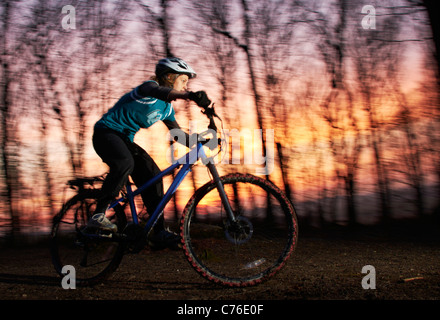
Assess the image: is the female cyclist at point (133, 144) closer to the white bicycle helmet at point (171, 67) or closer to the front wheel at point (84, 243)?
the white bicycle helmet at point (171, 67)

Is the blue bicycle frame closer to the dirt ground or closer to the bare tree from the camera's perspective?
the dirt ground

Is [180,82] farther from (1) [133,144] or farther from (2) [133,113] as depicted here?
(1) [133,144]

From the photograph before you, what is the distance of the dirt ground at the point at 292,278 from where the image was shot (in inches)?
113

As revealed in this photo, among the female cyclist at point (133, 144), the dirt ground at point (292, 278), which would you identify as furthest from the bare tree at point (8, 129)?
the female cyclist at point (133, 144)

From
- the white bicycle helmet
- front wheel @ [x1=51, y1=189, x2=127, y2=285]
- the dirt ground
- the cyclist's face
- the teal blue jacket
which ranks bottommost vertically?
the dirt ground

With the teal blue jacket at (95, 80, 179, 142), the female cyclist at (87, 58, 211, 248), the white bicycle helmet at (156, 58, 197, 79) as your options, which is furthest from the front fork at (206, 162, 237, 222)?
the white bicycle helmet at (156, 58, 197, 79)

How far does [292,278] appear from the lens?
340 centimetres

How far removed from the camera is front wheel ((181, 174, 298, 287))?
9.66 ft

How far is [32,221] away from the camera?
6520mm

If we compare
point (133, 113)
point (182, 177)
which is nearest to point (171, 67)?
point (133, 113)

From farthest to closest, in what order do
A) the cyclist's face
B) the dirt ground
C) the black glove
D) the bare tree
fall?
the bare tree < the cyclist's face < the dirt ground < the black glove

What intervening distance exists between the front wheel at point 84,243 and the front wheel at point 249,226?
845mm

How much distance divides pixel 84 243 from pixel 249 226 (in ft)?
5.43
